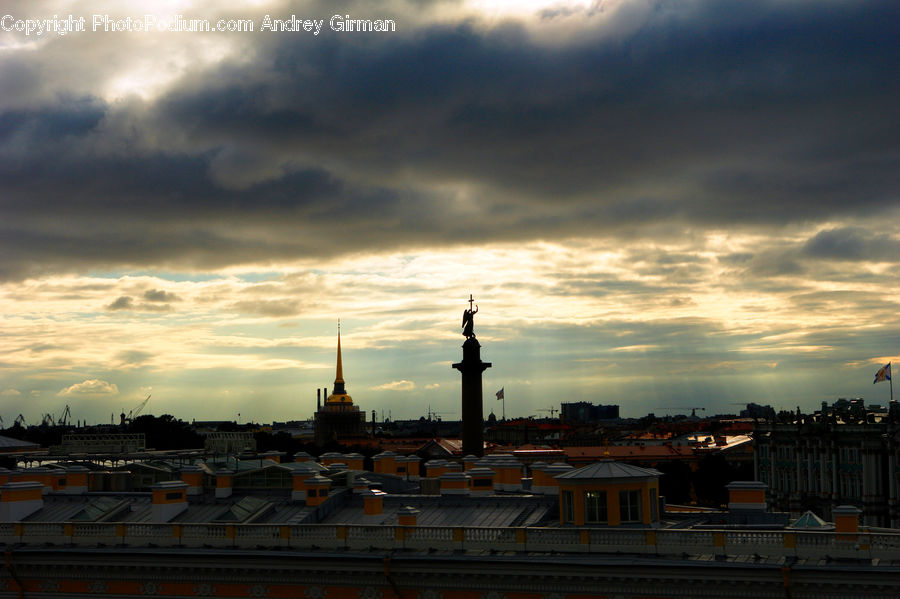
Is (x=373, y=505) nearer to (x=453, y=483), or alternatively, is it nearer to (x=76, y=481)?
(x=453, y=483)

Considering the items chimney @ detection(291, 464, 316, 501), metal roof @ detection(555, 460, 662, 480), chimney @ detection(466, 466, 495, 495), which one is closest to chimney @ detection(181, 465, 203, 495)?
chimney @ detection(291, 464, 316, 501)

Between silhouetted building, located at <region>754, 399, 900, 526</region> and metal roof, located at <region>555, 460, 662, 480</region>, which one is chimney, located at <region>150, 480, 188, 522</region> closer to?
metal roof, located at <region>555, 460, 662, 480</region>

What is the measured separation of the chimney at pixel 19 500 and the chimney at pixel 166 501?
5.74 metres

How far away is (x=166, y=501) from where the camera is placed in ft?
117

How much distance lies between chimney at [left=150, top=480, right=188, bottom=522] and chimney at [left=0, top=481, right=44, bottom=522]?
18.8 ft

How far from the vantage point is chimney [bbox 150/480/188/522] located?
1391 inches

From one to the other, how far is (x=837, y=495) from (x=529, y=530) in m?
72.9

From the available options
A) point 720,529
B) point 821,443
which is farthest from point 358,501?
point 821,443

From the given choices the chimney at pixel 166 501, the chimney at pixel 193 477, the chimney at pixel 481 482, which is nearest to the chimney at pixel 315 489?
the chimney at pixel 166 501

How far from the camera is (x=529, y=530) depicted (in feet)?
92.3

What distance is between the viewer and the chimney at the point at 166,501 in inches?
1391

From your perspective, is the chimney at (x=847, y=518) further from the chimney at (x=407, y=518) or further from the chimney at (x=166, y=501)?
the chimney at (x=166, y=501)

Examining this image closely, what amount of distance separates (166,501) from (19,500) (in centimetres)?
635

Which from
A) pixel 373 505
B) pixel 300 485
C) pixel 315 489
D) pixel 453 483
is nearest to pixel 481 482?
pixel 453 483
